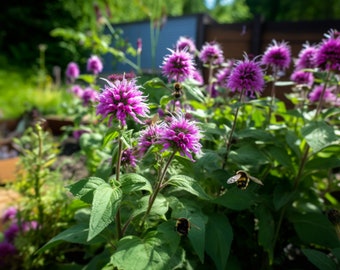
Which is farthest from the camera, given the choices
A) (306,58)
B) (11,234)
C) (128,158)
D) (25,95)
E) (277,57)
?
(25,95)

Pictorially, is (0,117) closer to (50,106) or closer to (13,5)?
(50,106)

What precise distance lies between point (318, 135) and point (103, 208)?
0.86 metres

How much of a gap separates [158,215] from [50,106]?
5.16 meters

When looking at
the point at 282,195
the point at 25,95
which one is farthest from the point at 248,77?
the point at 25,95

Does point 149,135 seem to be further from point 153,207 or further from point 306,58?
point 306,58

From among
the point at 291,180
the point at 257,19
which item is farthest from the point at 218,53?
the point at 257,19

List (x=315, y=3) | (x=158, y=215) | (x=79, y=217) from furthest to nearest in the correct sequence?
(x=315, y=3) < (x=79, y=217) < (x=158, y=215)

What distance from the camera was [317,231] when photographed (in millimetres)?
1464

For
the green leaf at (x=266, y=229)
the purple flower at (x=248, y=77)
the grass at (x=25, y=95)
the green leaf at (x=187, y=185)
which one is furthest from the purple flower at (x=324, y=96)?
the grass at (x=25, y=95)

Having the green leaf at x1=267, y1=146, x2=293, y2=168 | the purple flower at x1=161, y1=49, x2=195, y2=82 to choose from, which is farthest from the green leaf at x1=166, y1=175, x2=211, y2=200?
the green leaf at x1=267, y1=146, x2=293, y2=168

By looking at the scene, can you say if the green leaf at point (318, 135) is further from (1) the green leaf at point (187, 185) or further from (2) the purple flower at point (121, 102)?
(2) the purple flower at point (121, 102)

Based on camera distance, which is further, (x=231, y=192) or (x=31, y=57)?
(x=31, y=57)

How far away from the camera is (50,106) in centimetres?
591

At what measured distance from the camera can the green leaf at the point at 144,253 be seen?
0.97m
